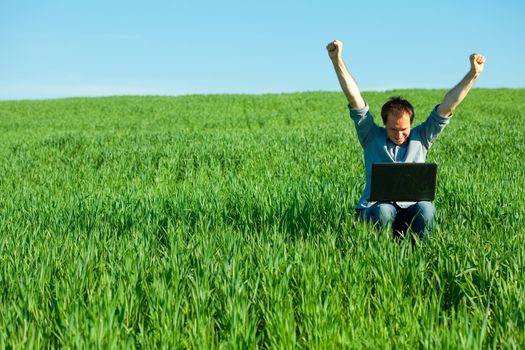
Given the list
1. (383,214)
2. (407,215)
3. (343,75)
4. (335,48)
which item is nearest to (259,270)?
(383,214)

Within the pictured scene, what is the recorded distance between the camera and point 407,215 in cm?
497

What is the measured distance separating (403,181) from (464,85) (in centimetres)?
107

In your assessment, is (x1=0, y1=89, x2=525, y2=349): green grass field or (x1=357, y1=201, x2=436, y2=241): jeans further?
(x1=357, y1=201, x2=436, y2=241): jeans

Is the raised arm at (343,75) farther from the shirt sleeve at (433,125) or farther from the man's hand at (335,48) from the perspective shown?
the shirt sleeve at (433,125)

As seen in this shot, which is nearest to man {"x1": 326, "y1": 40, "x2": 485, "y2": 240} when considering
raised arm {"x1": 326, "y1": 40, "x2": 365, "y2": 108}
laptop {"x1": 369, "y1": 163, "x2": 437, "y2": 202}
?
raised arm {"x1": 326, "y1": 40, "x2": 365, "y2": 108}

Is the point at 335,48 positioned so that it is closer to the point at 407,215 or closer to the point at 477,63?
the point at 477,63

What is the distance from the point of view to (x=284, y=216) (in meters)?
5.43

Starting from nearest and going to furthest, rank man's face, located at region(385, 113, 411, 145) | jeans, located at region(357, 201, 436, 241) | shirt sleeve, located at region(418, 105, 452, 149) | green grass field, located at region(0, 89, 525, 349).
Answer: green grass field, located at region(0, 89, 525, 349), jeans, located at region(357, 201, 436, 241), man's face, located at region(385, 113, 411, 145), shirt sleeve, located at region(418, 105, 452, 149)

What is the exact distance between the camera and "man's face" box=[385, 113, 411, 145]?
486 centimetres

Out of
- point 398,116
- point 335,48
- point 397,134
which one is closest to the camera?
point 335,48

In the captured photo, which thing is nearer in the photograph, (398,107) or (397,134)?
(398,107)

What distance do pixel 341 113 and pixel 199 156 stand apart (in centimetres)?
1980

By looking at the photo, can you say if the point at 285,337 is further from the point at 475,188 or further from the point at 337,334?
the point at 475,188

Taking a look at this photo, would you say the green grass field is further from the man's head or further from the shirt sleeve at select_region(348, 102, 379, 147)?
the man's head
